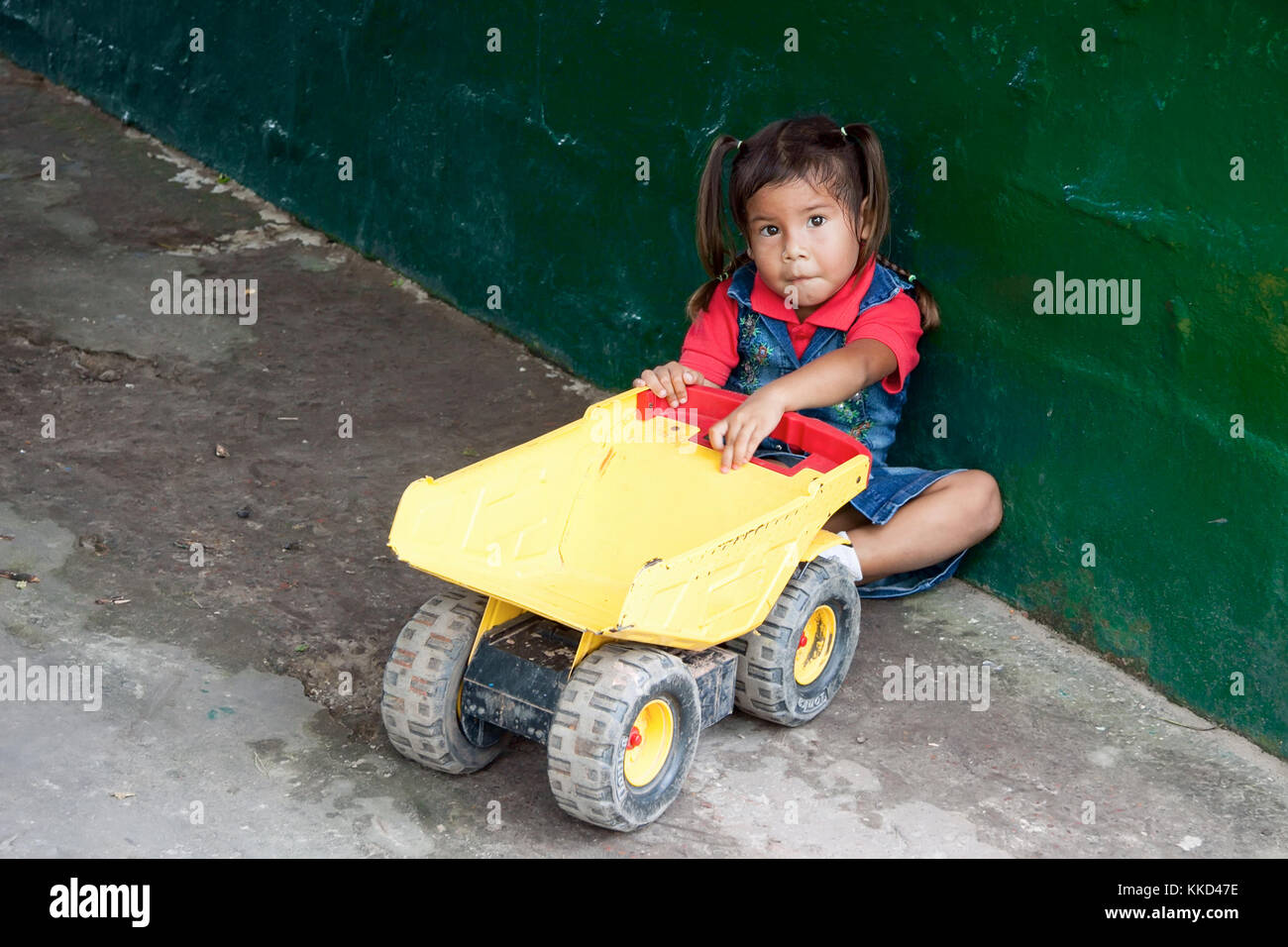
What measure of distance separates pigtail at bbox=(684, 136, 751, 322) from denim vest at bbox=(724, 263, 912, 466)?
2.4 inches

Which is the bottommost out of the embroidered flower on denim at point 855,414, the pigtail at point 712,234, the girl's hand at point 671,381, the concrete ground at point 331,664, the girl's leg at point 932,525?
the concrete ground at point 331,664

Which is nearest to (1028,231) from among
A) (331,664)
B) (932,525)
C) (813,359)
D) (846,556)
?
(813,359)

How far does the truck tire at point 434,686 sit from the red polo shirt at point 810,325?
102 centimetres

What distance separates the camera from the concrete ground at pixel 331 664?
8.84 feet

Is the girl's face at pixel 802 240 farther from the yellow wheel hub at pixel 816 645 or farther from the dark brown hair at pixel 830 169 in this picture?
the yellow wheel hub at pixel 816 645

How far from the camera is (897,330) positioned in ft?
11.1

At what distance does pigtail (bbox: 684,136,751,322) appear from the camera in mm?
3527

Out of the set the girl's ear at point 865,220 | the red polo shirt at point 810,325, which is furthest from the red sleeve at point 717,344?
the girl's ear at point 865,220

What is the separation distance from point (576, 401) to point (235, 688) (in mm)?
1631

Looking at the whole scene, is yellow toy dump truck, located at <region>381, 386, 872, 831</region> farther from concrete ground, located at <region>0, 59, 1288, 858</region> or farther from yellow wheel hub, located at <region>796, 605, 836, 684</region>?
concrete ground, located at <region>0, 59, 1288, 858</region>

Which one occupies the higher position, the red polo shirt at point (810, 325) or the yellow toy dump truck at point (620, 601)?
the red polo shirt at point (810, 325)

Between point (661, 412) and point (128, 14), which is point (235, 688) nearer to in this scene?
point (661, 412)

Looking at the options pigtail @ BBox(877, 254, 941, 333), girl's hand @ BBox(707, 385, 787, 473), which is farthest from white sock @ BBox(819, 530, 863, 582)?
pigtail @ BBox(877, 254, 941, 333)

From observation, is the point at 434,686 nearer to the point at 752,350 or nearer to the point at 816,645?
the point at 816,645
